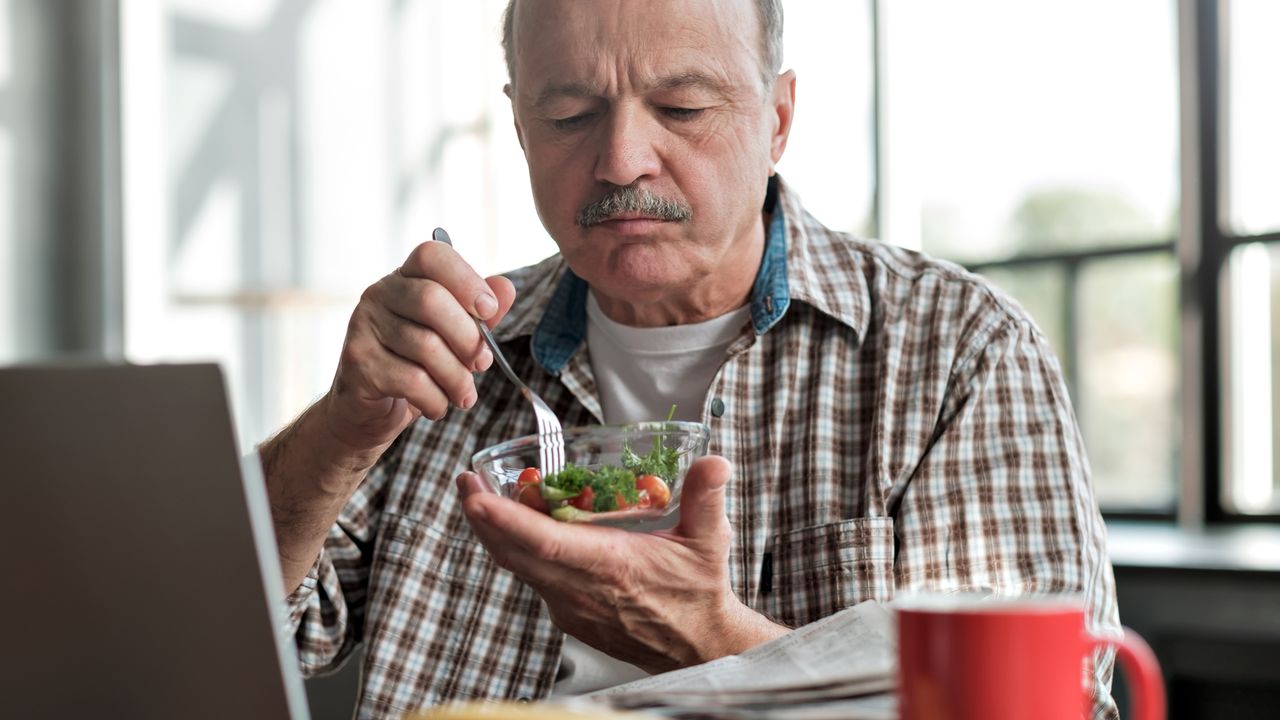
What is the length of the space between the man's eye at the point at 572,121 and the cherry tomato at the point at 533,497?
1.81 feet

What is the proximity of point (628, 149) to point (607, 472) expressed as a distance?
1.57 feet

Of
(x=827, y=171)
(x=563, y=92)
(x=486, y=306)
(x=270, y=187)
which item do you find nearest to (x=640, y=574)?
(x=486, y=306)

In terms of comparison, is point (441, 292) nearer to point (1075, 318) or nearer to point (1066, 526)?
point (1066, 526)

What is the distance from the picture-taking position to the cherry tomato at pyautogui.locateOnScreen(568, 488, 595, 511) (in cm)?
97

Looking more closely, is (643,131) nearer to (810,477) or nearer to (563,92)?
(563,92)

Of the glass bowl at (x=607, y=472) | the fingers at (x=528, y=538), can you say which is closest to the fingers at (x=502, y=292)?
the glass bowl at (x=607, y=472)

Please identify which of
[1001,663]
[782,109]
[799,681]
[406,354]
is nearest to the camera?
[1001,663]

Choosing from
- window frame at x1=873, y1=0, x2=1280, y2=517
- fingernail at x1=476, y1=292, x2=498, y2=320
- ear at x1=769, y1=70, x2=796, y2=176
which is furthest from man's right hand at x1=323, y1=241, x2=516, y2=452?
window frame at x1=873, y1=0, x2=1280, y2=517

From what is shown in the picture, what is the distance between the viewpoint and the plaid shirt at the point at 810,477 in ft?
4.25

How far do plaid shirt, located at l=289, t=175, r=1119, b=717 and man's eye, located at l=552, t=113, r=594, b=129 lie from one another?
0.93 feet

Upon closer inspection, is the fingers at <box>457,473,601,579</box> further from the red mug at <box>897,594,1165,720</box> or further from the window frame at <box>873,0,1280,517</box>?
the window frame at <box>873,0,1280,517</box>

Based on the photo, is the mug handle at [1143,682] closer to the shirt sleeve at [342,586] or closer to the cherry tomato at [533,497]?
the cherry tomato at [533,497]

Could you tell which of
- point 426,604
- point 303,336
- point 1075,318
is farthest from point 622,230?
point 303,336

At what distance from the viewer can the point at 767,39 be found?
149cm
